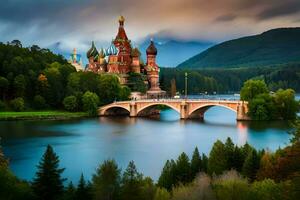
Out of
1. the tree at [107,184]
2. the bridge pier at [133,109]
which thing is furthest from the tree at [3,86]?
the tree at [107,184]

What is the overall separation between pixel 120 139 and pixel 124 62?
46636 mm

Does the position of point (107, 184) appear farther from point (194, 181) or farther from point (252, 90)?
point (252, 90)

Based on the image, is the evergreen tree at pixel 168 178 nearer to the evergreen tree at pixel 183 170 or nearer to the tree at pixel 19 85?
the evergreen tree at pixel 183 170

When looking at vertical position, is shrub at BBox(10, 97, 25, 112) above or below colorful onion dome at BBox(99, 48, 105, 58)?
below

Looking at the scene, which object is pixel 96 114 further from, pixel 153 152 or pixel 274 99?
pixel 153 152

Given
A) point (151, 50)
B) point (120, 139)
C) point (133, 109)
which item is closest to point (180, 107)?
point (133, 109)

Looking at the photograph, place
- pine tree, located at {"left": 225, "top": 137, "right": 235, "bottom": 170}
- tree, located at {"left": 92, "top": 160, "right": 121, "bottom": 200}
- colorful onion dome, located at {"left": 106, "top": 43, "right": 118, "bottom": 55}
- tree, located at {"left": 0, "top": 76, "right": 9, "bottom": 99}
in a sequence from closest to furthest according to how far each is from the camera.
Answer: tree, located at {"left": 92, "top": 160, "right": 121, "bottom": 200}, pine tree, located at {"left": 225, "top": 137, "right": 235, "bottom": 170}, tree, located at {"left": 0, "top": 76, "right": 9, "bottom": 99}, colorful onion dome, located at {"left": 106, "top": 43, "right": 118, "bottom": 55}

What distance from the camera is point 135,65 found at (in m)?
88.6

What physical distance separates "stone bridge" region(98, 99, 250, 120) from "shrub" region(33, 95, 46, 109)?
23.1 ft

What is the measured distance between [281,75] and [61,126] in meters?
104

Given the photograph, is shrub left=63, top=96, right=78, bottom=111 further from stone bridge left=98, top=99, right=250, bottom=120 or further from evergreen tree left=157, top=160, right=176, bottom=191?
evergreen tree left=157, top=160, right=176, bottom=191

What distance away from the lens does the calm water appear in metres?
31.7

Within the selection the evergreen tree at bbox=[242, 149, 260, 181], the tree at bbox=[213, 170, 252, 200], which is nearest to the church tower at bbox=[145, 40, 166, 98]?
the evergreen tree at bbox=[242, 149, 260, 181]

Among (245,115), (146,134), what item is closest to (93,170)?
(146,134)
